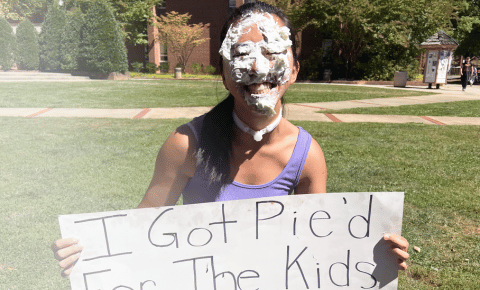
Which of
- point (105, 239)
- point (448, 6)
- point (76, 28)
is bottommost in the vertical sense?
point (105, 239)

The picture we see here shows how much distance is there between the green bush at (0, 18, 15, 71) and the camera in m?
28.1

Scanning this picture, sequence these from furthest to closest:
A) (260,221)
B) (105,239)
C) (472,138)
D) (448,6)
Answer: (448,6), (472,138), (260,221), (105,239)

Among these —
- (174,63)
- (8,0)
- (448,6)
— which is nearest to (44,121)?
(174,63)

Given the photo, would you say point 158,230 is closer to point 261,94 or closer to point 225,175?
point 225,175

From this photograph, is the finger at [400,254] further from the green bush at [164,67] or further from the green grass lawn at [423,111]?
the green bush at [164,67]

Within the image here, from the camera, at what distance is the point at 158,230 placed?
1.40 metres

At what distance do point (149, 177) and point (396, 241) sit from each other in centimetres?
352

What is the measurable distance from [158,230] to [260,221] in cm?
39

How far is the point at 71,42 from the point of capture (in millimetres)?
25094

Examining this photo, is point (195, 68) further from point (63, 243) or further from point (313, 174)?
point (63, 243)

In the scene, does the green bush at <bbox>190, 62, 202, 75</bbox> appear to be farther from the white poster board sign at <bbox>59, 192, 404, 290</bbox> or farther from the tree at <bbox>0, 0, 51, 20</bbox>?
the white poster board sign at <bbox>59, 192, 404, 290</bbox>

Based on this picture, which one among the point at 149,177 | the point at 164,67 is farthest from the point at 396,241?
Result: the point at 164,67

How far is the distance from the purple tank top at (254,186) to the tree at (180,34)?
92.5 feet

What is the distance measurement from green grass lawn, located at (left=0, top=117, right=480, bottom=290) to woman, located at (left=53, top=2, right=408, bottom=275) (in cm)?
150
